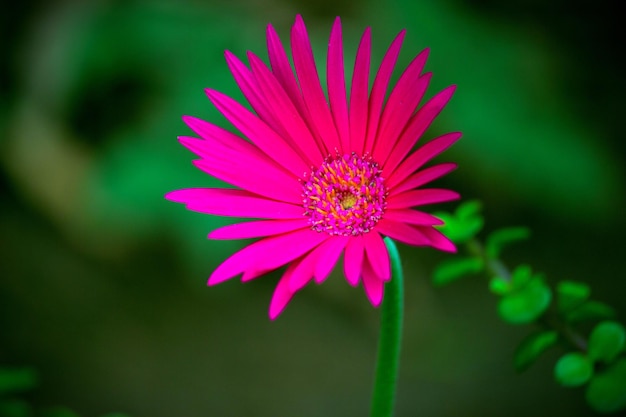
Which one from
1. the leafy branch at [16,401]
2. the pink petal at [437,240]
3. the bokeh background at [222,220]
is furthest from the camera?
the bokeh background at [222,220]

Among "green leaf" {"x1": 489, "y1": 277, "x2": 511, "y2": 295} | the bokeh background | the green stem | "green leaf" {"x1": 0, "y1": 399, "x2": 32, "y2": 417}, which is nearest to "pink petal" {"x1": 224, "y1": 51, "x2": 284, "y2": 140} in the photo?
the green stem

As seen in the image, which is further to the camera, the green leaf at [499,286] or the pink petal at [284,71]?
the green leaf at [499,286]

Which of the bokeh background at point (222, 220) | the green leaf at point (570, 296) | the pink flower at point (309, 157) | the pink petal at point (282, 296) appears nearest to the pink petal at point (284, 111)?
the pink flower at point (309, 157)

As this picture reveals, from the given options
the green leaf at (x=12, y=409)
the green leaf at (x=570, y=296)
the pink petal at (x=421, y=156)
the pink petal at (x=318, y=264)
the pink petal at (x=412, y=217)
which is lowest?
the green leaf at (x=12, y=409)

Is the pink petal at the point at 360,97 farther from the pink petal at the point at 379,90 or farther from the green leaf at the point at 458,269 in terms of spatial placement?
the green leaf at the point at 458,269

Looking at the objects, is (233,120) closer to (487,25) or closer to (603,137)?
(487,25)

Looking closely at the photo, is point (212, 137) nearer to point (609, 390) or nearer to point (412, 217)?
point (412, 217)

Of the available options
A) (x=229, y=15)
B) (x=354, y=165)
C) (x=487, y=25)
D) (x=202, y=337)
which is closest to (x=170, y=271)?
(x=202, y=337)
